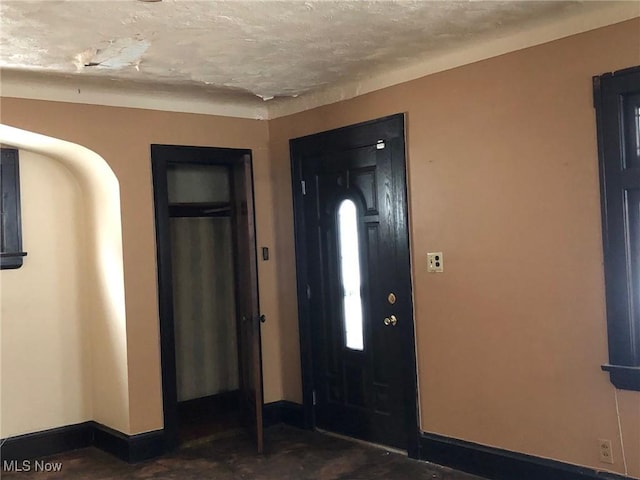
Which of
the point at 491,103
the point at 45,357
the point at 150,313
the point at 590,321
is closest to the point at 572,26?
the point at 491,103

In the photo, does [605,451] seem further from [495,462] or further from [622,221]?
[622,221]

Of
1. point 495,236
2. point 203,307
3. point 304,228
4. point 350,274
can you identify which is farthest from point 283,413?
point 495,236

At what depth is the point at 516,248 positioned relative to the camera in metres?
3.40

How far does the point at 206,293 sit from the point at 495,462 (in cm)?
263

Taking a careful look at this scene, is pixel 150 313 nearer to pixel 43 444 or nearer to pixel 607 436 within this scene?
pixel 43 444

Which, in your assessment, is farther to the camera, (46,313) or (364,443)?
(46,313)

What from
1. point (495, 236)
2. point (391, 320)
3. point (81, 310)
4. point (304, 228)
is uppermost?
point (304, 228)

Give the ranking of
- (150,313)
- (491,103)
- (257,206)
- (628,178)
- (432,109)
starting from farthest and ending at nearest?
(257,206)
(150,313)
(432,109)
(491,103)
(628,178)

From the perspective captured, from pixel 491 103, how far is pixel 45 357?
3301mm

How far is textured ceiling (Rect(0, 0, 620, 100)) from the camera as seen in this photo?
2785 millimetres

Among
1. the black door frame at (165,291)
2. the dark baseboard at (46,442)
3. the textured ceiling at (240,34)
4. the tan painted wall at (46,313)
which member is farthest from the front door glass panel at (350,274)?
the dark baseboard at (46,442)

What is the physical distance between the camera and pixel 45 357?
4426 mm

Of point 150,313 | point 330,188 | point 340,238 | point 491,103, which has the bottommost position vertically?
point 150,313
